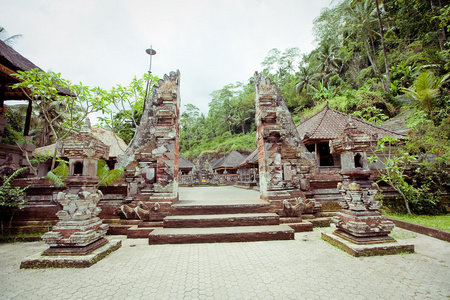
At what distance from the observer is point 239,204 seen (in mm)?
4367

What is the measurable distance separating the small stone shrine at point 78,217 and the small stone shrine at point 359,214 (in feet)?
12.7

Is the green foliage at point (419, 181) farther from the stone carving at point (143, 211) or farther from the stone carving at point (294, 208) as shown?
the stone carving at point (143, 211)

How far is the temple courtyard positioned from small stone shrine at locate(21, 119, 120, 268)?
6.4 inches

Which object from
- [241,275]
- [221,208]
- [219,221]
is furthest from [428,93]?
[241,275]

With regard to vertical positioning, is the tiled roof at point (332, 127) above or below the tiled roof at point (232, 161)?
above

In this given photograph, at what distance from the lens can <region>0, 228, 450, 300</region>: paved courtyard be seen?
2.04 metres

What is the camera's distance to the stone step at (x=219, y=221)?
392 centimetres

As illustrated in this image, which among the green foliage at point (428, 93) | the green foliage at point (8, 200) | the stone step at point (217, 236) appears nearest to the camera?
the stone step at point (217, 236)

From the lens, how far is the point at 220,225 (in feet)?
13.0

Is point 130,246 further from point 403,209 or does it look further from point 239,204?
point 403,209

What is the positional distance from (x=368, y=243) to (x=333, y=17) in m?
36.6

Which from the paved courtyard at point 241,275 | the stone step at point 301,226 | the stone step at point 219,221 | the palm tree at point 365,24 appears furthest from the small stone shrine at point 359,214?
the palm tree at point 365,24

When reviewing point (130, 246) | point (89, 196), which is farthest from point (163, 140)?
point (130, 246)

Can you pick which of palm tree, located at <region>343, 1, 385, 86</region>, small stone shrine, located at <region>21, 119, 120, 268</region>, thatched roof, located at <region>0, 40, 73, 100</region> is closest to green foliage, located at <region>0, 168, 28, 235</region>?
small stone shrine, located at <region>21, 119, 120, 268</region>
